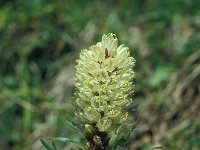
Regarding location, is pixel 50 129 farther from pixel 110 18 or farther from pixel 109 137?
pixel 109 137

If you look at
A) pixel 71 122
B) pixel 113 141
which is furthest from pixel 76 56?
pixel 113 141

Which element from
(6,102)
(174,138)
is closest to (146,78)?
(174,138)

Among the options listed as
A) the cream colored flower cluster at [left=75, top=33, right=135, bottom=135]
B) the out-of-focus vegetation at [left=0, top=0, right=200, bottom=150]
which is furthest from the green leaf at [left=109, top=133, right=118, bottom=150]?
the out-of-focus vegetation at [left=0, top=0, right=200, bottom=150]

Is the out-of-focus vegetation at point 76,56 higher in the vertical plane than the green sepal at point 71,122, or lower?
higher

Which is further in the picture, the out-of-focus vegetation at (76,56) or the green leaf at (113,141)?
the out-of-focus vegetation at (76,56)

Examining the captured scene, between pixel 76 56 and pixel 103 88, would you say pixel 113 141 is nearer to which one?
pixel 103 88

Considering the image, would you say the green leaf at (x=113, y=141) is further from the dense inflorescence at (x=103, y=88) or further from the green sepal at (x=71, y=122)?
the green sepal at (x=71, y=122)

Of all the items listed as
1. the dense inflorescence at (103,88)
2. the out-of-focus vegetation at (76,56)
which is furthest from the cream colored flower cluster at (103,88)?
the out-of-focus vegetation at (76,56)
